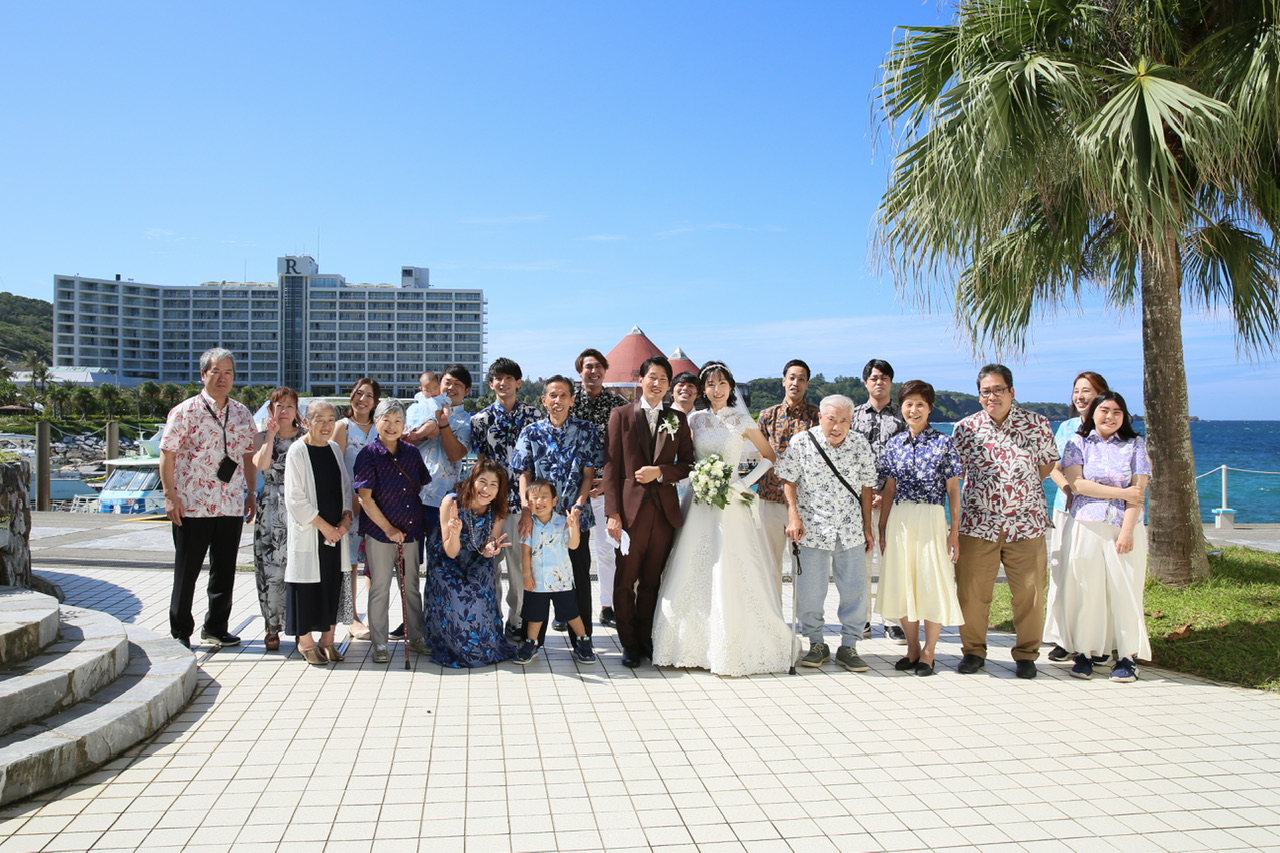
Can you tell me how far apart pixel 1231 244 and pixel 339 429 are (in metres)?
7.79

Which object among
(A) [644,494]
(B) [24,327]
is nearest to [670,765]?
(A) [644,494]

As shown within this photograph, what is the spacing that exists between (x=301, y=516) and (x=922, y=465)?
417cm

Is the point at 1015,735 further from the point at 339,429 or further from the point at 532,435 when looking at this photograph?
the point at 339,429

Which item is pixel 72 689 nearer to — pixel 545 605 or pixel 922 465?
pixel 545 605

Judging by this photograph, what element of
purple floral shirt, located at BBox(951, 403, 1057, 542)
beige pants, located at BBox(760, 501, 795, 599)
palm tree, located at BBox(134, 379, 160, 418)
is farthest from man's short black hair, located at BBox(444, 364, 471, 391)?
palm tree, located at BBox(134, 379, 160, 418)

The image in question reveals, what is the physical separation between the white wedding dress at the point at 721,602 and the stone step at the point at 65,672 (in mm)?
3274

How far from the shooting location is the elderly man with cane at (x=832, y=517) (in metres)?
5.83

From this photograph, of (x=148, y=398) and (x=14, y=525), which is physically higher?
(x=148, y=398)

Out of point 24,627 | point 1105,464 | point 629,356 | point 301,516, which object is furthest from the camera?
point 629,356

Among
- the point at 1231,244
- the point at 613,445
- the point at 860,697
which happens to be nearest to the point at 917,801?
the point at 860,697

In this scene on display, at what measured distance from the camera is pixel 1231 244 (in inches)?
294

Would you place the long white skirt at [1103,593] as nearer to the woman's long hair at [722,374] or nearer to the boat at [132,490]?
the woman's long hair at [722,374]

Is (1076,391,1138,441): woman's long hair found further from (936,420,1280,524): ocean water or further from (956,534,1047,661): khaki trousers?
(936,420,1280,524): ocean water

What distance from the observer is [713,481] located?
5.61 m
